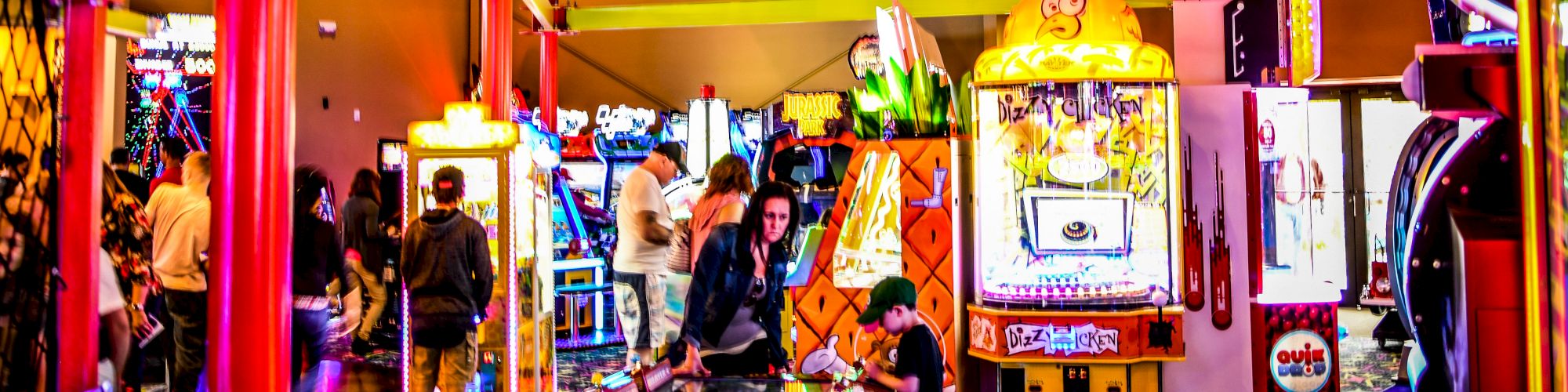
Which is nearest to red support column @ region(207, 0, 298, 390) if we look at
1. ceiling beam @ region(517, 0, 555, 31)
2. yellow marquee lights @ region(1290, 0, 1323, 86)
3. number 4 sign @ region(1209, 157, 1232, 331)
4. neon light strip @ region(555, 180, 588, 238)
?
number 4 sign @ region(1209, 157, 1232, 331)

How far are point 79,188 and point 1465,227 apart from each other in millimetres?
2604

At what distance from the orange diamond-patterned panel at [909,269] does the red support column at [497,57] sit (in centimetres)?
254

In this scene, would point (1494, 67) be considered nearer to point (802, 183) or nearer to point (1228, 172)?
point (1228, 172)

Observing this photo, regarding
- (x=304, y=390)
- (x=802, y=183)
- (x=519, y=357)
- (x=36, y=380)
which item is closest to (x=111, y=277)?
(x=36, y=380)

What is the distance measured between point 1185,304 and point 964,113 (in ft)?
4.13

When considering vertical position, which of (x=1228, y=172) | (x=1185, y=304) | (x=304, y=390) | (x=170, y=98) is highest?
(x=170, y=98)

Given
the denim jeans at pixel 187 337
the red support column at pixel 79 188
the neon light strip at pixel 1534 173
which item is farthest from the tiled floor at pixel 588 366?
the neon light strip at pixel 1534 173

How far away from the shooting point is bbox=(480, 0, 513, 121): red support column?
635 centimetres

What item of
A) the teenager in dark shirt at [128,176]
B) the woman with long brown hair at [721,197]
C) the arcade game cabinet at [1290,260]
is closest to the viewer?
the arcade game cabinet at [1290,260]

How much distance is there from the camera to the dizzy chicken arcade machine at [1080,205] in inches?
168

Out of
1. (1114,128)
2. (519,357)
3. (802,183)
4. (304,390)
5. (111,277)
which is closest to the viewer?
(111,277)

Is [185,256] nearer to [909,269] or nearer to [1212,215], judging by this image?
[909,269]

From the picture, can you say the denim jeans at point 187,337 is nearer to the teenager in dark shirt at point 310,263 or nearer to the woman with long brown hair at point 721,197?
the teenager in dark shirt at point 310,263

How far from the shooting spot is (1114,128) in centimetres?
429
